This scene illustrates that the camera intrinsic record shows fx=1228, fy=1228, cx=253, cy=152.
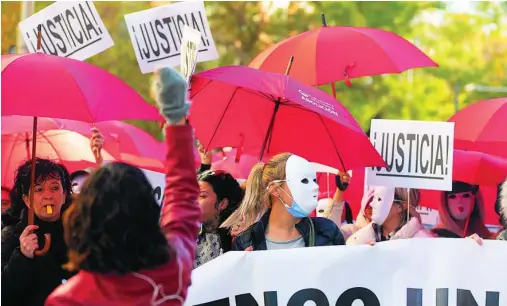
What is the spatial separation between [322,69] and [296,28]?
15.9m

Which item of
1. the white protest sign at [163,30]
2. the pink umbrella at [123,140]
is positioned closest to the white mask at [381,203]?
the white protest sign at [163,30]

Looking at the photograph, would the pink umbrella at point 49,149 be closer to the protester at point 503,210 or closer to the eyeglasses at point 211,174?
the eyeglasses at point 211,174

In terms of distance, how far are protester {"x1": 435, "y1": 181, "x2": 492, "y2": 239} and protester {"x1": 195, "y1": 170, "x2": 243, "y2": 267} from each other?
5.80 feet

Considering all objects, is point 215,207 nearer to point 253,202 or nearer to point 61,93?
point 253,202

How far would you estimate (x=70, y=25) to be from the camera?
8508 millimetres

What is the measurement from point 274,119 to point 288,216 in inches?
58.1

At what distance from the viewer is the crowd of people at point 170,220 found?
13.3 feet

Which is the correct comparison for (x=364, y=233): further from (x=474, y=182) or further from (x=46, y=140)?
(x=46, y=140)

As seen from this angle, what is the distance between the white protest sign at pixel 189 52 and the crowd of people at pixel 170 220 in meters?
0.67

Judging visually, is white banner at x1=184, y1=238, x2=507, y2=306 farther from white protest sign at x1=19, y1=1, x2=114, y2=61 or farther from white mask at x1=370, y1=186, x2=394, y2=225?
white protest sign at x1=19, y1=1, x2=114, y2=61

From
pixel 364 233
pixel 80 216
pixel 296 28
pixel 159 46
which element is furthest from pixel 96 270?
pixel 296 28

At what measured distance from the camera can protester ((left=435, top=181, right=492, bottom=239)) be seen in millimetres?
8547

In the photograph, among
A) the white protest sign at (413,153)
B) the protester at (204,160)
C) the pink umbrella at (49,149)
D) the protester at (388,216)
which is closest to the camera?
the white protest sign at (413,153)

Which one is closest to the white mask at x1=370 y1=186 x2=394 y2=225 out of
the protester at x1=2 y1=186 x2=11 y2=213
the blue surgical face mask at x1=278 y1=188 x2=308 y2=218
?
the blue surgical face mask at x1=278 y1=188 x2=308 y2=218
